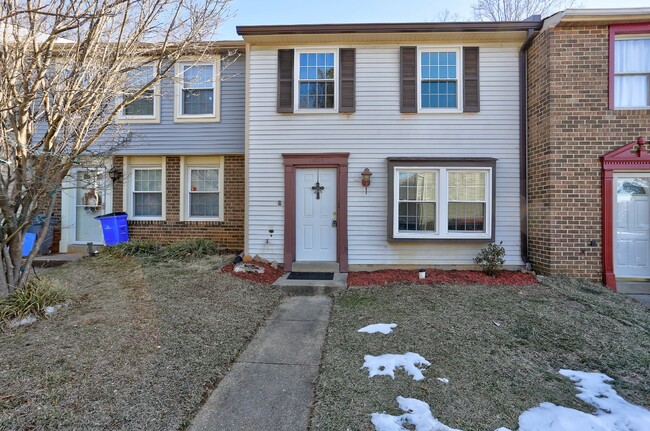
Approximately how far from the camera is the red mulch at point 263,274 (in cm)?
606

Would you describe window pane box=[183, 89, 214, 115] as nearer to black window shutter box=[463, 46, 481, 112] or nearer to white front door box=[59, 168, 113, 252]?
white front door box=[59, 168, 113, 252]

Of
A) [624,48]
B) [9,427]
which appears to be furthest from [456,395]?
[624,48]

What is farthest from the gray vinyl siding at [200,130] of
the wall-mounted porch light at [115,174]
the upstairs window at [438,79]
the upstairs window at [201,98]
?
the upstairs window at [438,79]

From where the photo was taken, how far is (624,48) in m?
6.16

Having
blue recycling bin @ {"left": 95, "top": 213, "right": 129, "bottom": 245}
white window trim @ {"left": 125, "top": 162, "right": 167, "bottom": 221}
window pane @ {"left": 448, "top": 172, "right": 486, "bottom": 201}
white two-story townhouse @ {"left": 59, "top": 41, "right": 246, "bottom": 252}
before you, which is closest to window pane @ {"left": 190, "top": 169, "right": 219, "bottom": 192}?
white two-story townhouse @ {"left": 59, "top": 41, "right": 246, "bottom": 252}

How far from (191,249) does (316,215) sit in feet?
10.2

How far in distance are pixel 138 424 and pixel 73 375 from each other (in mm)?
1010

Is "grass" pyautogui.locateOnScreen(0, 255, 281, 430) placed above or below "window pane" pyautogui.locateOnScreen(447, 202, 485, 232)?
below

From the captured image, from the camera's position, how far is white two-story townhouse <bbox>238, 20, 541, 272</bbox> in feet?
22.2

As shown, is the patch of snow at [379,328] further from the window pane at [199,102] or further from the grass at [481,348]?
the window pane at [199,102]

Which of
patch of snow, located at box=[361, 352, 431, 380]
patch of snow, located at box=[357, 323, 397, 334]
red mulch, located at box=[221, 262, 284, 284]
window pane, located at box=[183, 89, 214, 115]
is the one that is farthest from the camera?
window pane, located at box=[183, 89, 214, 115]

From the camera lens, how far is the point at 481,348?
349 centimetres

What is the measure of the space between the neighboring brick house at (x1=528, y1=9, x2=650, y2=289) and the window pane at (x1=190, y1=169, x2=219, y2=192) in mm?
7491

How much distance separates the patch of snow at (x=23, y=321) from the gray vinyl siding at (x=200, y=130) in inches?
204
